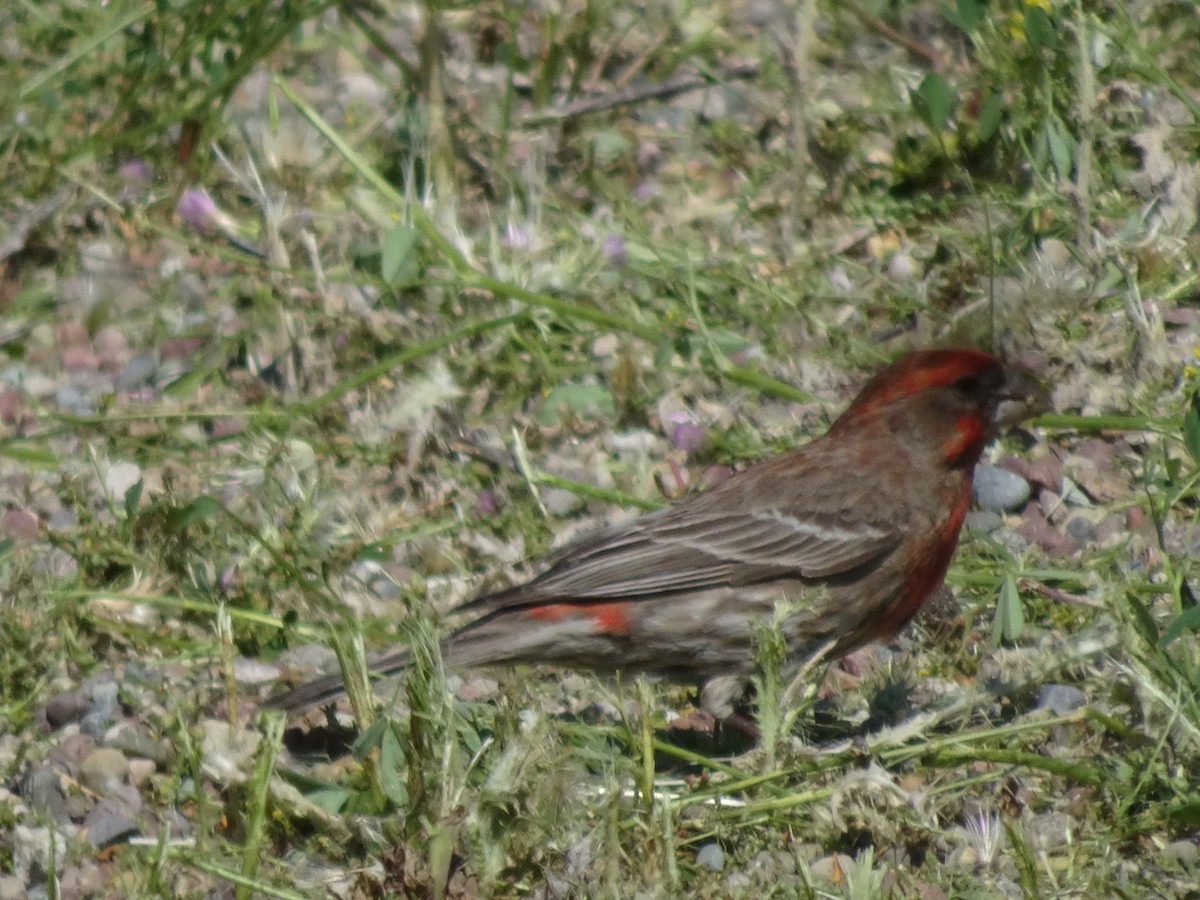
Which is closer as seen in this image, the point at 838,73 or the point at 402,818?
the point at 402,818

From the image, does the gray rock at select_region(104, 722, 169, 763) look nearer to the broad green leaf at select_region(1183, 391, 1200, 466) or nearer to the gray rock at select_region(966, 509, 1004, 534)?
the gray rock at select_region(966, 509, 1004, 534)

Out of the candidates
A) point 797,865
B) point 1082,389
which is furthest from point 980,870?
point 1082,389

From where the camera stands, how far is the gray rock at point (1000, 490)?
605 centimetres

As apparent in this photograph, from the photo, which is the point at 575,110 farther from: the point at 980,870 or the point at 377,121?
the point at 980,870

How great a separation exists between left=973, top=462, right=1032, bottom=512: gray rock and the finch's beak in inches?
10.1

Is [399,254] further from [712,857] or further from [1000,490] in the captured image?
[712,857]

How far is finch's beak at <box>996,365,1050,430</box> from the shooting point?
5.78 metres

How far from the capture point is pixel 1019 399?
580 cm

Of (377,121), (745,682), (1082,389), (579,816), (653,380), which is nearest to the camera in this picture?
(579,816)

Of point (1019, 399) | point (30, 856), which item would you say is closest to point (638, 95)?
point (1019, 399)

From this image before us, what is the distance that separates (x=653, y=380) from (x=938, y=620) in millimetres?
1526

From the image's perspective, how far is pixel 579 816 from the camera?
13.1 feet

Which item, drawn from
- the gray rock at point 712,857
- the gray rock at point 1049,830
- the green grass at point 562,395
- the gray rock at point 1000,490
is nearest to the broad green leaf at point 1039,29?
the green grass at point 562,395

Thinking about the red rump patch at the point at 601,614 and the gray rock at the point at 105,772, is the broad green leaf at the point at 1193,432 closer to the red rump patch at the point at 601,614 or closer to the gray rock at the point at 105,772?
the red rump patch at the point at 601,614
